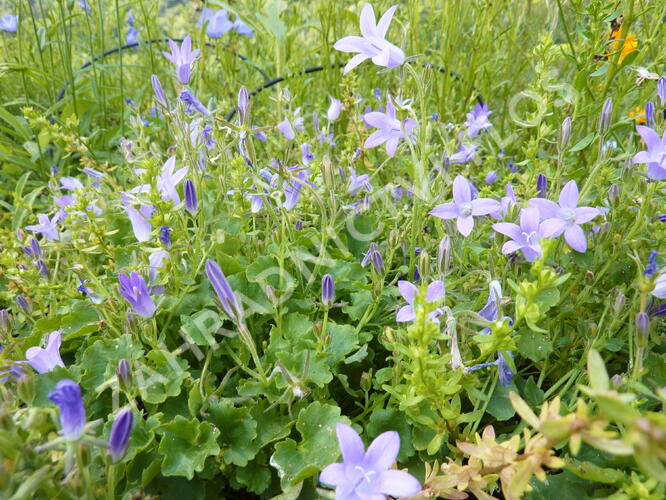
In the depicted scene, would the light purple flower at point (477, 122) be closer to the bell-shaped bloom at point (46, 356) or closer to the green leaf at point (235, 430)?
the green leaf at point (235, 430)

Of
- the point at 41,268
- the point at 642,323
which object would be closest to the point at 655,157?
the point at 642,323

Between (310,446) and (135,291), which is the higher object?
(135,291)

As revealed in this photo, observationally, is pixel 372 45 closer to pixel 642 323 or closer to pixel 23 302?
pixel 642 323

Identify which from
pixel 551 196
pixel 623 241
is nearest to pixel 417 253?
pixel 551 196

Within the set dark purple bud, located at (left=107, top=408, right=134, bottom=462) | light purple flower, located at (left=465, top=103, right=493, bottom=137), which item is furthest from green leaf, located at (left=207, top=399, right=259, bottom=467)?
light purple flower, located at (left=465, top=103, right=493, bottom=137)

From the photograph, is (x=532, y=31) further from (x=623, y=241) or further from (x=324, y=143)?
(x=623, y=241)

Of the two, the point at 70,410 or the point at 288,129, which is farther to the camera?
the point at 288,129

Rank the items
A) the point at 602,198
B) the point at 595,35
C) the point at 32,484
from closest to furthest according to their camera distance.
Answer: the point at 32,484, the point at 602,198, the point at 595,35
